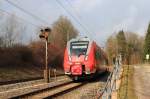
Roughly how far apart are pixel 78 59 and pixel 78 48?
0.86 meters

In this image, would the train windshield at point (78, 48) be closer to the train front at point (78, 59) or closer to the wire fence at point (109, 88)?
the train front at point (78, 59)

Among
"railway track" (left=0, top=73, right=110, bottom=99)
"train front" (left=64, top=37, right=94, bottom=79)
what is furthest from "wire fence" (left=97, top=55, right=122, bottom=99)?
"train front" (left=64, top=37, right=94, bottom=79)

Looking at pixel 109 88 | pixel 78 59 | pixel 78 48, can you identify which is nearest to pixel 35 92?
pixel 78 59

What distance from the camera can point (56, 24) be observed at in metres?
89.2

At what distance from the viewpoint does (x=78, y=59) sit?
27172 mm

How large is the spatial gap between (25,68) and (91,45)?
2559cm

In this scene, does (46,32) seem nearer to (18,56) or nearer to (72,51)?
(72,51)

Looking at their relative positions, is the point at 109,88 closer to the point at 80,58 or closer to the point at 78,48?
the point at 80,58

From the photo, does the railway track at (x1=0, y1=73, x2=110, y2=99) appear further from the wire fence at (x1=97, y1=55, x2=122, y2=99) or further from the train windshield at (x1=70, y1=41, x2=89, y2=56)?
the train windshield at (x1=70, y1=41, x2=89, y2=56)

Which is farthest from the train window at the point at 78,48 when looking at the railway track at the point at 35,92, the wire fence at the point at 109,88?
the wire fence at the point at 109,88

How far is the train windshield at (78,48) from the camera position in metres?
27.2

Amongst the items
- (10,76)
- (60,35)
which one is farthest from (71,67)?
(60,35)

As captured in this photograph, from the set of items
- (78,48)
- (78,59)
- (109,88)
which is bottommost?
(109,88)

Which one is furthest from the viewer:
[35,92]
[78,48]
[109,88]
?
[78,48]
